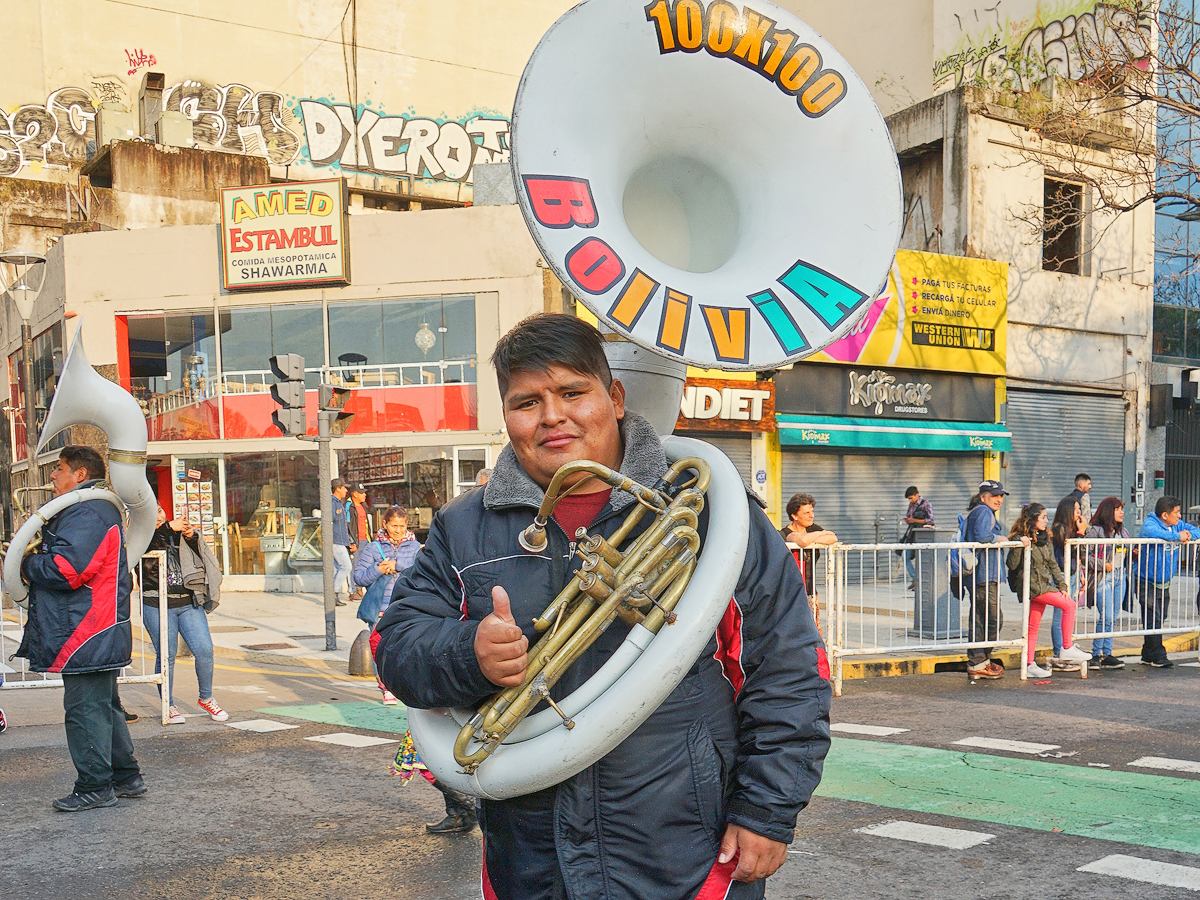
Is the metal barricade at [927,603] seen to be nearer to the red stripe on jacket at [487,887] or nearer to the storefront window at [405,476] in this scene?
the red stripe on jacket at [487,887]

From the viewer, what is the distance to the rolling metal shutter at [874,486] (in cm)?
1942

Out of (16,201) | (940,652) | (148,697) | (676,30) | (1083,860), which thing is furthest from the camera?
(16,201)

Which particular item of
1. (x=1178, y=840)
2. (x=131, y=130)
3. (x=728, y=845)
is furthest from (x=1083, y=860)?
(x=131, y=130)

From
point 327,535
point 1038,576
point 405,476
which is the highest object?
point 405,476

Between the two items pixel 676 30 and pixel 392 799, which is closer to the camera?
pixel 676 30

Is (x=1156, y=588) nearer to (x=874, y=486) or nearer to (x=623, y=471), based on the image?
(x=623, y=471)

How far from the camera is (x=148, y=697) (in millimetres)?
9016

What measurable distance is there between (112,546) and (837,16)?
2659cm

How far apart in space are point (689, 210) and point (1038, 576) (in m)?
7.82

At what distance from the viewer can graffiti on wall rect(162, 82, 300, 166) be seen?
27.4 meters

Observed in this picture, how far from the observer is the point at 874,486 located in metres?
20.0

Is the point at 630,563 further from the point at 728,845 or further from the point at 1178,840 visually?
the point at 1178,840

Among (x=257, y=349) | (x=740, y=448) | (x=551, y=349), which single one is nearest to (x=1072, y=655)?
(x=551, y=349)

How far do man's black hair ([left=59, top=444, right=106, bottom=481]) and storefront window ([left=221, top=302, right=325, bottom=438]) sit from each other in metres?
12.9
